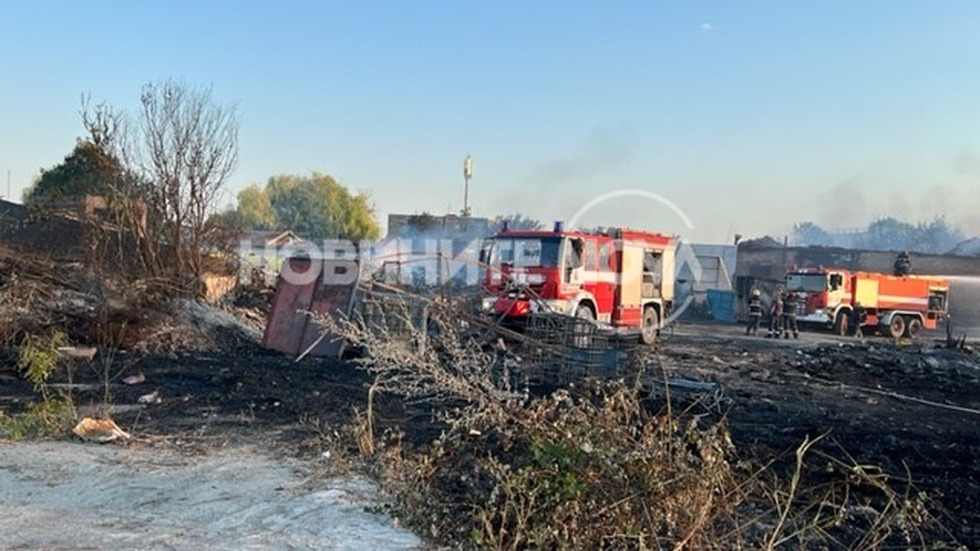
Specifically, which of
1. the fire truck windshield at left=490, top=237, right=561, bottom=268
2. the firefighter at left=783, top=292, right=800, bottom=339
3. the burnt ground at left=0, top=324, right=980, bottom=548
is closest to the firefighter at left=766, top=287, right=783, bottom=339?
the firefighter at left=783, top=292, right=800, bottom=339

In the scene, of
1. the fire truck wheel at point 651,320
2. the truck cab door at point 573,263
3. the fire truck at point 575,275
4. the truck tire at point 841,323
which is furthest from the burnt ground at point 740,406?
the truck tire at point 841,323

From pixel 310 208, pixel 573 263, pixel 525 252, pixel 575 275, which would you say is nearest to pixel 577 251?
pixel 573 263

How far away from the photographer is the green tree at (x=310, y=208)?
61438 mm

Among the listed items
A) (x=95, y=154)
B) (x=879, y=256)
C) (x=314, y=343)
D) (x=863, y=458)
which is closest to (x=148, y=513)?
(x=863, y=458)

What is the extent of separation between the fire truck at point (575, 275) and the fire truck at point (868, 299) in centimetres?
1158

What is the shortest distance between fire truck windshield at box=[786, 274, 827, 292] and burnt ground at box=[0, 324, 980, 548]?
11.4 metres

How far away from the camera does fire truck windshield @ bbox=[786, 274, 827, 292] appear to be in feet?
87.2

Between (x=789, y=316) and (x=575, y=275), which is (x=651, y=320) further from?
(x=789, y=316)

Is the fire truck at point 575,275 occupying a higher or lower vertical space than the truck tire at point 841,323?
higher

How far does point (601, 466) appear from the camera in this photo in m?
4.23

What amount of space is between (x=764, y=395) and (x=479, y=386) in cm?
607

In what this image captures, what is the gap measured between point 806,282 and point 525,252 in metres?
15.5

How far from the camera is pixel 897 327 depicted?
2819cm

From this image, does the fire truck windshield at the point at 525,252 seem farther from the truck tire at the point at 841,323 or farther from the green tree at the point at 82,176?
the truck tire at the point at 841,323
